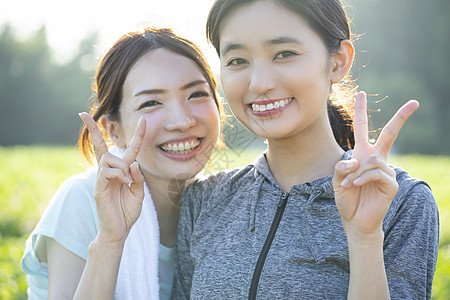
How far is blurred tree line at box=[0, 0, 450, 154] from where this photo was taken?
116 ft

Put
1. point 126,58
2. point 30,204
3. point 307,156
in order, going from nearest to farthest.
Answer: point 307,156
point 126,58
point 30,204

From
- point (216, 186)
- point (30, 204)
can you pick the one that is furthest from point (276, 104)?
point (30, 204)

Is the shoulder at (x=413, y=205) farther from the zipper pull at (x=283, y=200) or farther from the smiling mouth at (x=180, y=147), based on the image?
the smiling mouth at (x=180, y=147)

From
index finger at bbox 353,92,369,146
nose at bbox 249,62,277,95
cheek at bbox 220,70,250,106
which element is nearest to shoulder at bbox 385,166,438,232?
index finger at bbox 353,92,369,146

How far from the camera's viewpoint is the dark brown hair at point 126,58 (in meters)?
2.81

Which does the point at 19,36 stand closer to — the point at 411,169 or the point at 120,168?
the point at 411,169

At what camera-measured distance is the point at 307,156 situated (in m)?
2.33

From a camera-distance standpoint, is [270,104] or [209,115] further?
[209,115]

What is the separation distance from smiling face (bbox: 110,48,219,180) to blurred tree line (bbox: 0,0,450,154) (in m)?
32.5

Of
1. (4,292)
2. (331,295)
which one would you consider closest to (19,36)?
(4,292)

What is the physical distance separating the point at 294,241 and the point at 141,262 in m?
1.06

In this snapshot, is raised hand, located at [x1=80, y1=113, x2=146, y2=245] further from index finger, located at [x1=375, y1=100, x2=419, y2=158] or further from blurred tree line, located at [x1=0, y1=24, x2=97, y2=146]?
blurred tree line, located at [x1=0, y1=24, x2=97, y2=146]

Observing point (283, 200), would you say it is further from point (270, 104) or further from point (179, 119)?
point (179, 119)

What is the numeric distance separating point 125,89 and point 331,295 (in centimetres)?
167
